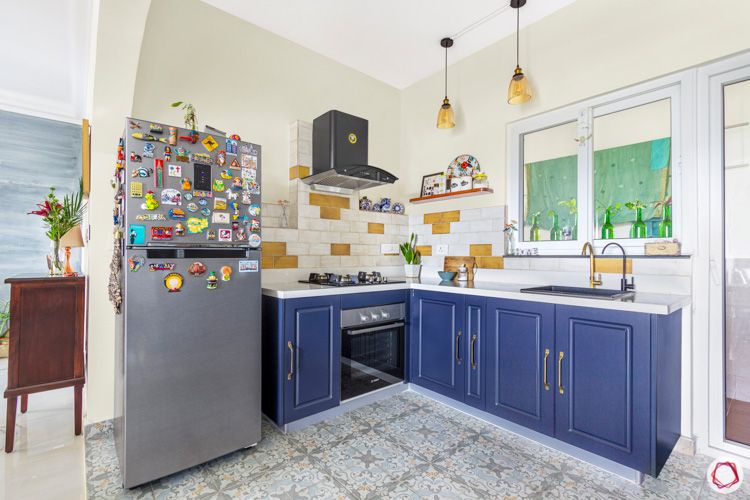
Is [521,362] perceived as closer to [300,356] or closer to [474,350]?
[474,350]

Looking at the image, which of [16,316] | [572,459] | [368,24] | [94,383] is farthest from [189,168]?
[572,459]

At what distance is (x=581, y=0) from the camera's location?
2506 mm

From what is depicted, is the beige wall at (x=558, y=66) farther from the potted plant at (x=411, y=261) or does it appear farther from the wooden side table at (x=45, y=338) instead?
the wooden side table at (x=45, y=338)

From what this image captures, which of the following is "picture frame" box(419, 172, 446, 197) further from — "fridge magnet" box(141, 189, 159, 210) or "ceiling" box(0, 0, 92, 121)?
"ceiling" box(0, 0, 92, 121)

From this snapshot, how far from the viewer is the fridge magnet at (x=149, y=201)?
1666 mm

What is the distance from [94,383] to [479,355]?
243 cm

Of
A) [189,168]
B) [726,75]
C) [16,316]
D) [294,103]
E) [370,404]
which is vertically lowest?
[370,404]

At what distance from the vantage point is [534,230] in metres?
2.83

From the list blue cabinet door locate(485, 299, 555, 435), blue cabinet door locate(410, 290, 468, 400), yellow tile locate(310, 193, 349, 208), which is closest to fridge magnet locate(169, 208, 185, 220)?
yellow tile locate(310, 193, 349, 208)

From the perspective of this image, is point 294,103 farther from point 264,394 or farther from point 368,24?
point 264,394

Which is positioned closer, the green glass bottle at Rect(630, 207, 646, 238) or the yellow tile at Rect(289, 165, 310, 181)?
the green glass bottle at Rect(630, 207, 646, 238)

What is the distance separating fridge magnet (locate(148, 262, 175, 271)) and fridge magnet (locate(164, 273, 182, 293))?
33mm

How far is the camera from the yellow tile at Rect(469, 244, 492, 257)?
303cm

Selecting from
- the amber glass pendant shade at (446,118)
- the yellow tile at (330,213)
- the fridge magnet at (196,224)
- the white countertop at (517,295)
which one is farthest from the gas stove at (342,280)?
the amber glass pendant shade at (446,118)
